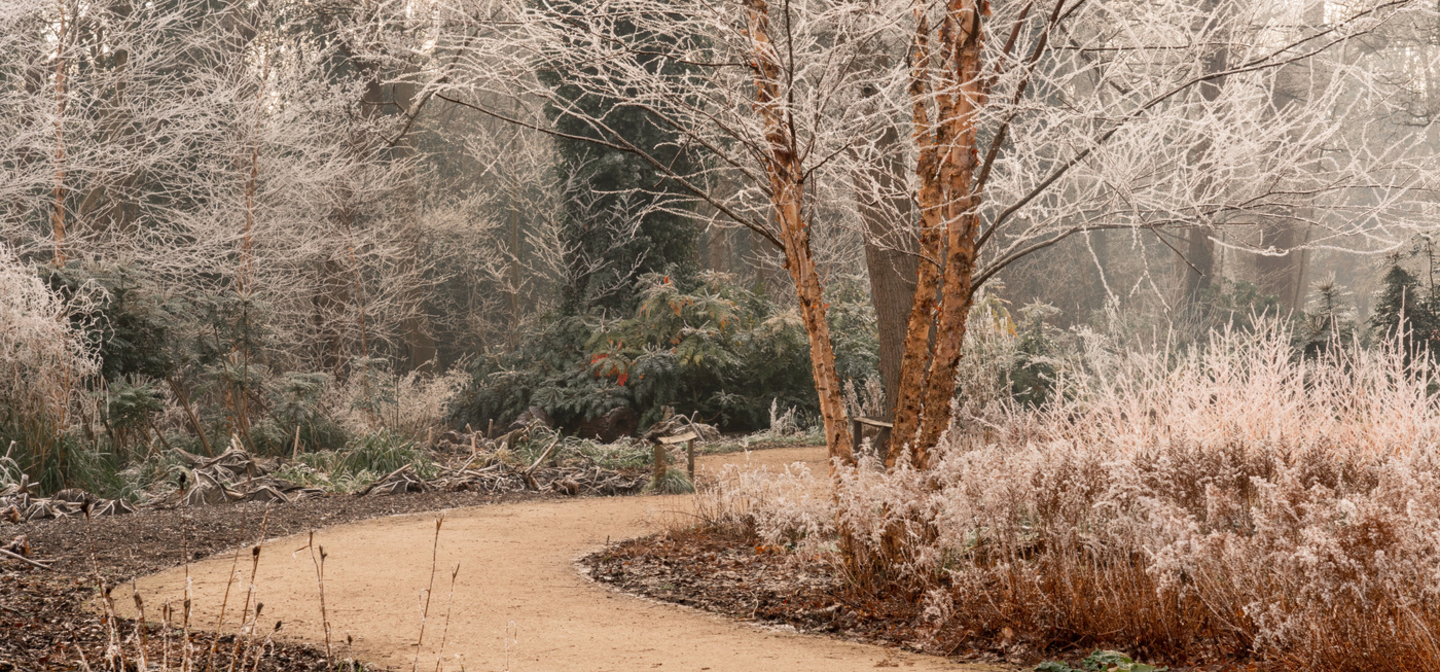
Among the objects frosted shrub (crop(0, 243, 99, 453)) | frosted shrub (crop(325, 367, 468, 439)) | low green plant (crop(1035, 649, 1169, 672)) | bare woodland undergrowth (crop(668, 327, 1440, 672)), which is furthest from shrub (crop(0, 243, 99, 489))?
low green plant (crop(1035, 649, 1169, 672))

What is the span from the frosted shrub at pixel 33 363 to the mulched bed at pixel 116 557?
155 centimetres

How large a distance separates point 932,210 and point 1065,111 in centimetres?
83

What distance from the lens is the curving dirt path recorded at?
405 centimetres

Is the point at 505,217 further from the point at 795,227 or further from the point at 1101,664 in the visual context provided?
the point at 1101,664

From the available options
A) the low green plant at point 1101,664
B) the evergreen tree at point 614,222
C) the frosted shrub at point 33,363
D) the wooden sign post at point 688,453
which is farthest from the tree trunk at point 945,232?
the evergreen tree at point 614,222

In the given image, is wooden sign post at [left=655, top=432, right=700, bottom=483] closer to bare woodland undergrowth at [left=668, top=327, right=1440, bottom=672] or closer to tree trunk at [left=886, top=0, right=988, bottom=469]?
bare woodland undergrowth at [left=668, top=327, right=1440, bottom=672]

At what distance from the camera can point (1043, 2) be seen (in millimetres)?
4922

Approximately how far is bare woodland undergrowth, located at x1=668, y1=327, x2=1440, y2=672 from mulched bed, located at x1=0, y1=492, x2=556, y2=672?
2401 mm

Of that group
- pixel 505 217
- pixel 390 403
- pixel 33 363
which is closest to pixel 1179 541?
pixel 33 363

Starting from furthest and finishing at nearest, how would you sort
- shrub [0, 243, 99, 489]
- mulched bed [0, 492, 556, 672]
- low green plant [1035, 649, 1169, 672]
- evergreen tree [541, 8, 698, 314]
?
evergreen tree [541, 8, 698, 314], shrub [0, 243, 99, 489], mulched bed [0, 492, 556, 672], low green plant [1035, 649, 1169, 672]

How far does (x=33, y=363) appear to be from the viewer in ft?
29.0

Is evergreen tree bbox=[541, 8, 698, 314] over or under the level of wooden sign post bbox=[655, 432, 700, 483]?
over

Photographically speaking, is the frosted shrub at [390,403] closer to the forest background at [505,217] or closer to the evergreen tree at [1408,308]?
the forest background at [505,217]

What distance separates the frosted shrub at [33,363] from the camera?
8.47 metres
